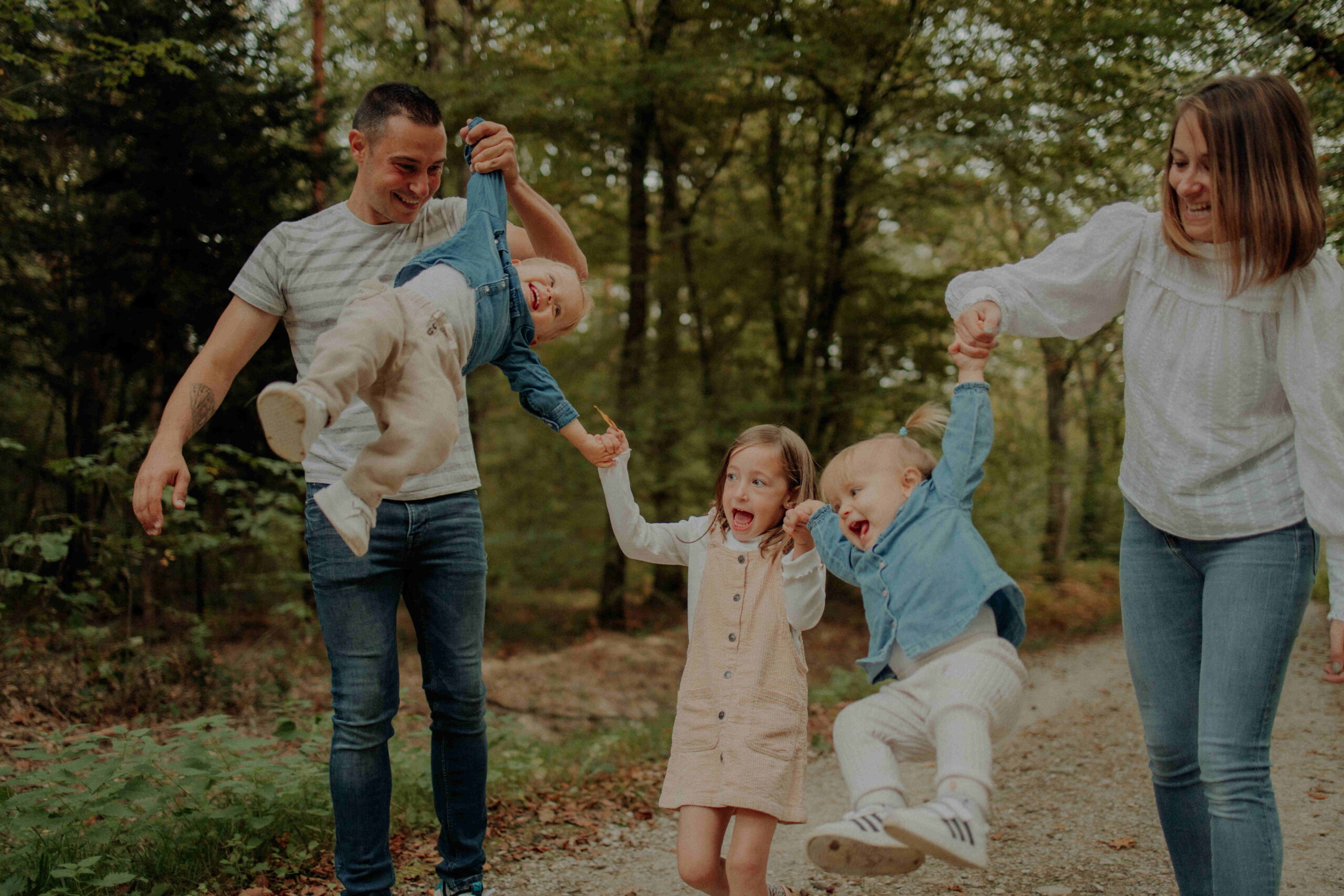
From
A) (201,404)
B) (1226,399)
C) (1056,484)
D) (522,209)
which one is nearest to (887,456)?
(1226,399)

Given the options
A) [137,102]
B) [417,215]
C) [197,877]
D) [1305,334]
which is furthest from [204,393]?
[137,102]

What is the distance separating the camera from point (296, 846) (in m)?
3.67

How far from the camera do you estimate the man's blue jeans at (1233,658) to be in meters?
2.09

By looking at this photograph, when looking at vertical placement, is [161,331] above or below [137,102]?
below

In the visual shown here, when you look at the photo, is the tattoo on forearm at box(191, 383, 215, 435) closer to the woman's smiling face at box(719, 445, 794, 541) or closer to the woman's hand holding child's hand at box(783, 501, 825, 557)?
the woman's smiling face at box(719, 445, 794, 541)

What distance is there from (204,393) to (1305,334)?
2.75 m

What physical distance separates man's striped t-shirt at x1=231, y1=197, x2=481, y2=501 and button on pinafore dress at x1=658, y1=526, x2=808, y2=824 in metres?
0.85

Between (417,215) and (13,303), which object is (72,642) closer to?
(13,303)

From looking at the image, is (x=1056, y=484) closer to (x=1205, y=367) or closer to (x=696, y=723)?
(x=1205, y=367)

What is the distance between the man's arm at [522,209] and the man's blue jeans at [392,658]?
2.58ft

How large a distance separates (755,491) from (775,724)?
0.65 metres

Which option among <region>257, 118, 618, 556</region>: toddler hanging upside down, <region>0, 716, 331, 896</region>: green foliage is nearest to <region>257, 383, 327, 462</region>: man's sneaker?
<region>257, 118, 618, 556</region>: toddler hanging upside down

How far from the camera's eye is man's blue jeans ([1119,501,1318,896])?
209 cm

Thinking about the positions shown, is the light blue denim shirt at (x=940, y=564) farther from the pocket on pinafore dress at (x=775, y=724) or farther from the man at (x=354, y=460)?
the man at (x=354, y=460)
